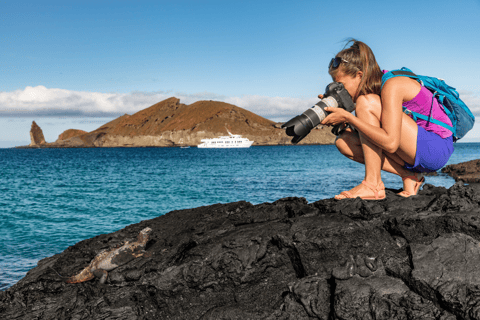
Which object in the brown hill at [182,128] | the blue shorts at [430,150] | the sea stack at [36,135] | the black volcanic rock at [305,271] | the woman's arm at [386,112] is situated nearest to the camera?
the black volcanic rock at [305,271]

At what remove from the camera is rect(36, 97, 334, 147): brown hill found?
116 meters

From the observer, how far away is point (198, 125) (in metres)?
117

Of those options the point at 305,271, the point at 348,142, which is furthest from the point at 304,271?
the point at 348,142

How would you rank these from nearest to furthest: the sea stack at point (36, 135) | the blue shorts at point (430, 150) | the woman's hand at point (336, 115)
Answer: the woman's hand at point (336, 115)
the blue shorts at point (430, 150)
the sea stack at point (36, 135)

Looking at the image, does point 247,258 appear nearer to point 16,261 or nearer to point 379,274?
point 379,274

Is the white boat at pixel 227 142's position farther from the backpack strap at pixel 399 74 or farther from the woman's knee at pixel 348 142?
the backpack strap at pixel 399 74

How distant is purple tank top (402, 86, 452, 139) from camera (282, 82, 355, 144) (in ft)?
1.94

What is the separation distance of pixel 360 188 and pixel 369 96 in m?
0.93

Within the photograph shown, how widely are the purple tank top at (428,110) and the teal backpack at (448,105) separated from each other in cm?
3

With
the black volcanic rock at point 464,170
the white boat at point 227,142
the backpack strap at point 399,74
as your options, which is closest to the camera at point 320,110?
the backpack strap at point 399,74

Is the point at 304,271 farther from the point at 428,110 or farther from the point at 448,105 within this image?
the point at 448,105

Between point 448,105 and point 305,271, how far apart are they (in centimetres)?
230

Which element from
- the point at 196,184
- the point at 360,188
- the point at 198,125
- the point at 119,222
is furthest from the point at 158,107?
the point at 360,188

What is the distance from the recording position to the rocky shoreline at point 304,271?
229 cm
